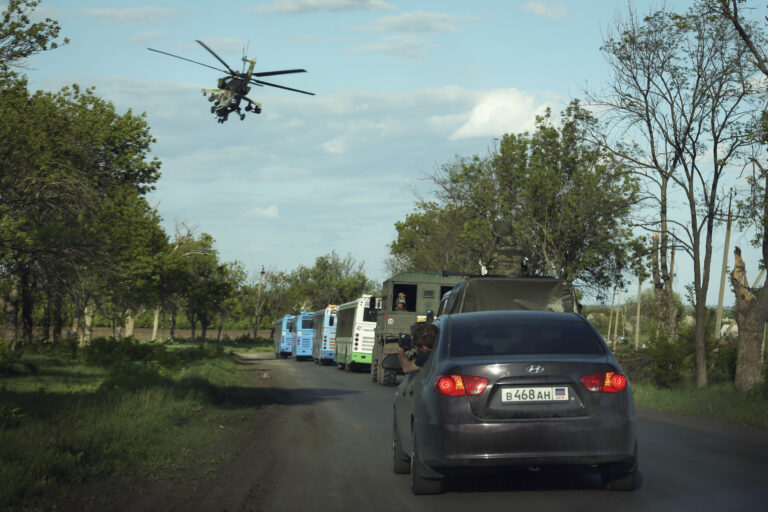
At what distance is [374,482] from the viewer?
8727 mm

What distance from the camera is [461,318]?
27.5ft

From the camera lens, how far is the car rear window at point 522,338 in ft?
25.3

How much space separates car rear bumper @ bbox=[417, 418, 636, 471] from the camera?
718 cm

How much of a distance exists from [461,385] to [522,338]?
859 mm

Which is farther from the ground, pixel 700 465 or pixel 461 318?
pixel 461 318

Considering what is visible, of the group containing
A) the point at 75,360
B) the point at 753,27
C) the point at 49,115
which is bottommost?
the point at 75,360

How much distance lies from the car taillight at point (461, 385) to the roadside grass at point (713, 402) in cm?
974

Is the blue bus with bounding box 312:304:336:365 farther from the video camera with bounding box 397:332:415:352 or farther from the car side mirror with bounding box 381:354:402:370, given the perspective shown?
the car side mirror with bounding box 381:354:402:370

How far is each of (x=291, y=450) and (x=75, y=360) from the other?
1004 inches

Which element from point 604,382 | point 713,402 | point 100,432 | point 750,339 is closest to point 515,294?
point 713,402

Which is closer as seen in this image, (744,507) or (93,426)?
(744,507)

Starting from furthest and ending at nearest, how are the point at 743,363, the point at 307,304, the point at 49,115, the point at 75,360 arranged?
1. the point at 307,304
2. the point at 75,360
3. the point at 49,115
4. the point at 743,363

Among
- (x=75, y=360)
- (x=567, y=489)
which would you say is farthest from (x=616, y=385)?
(x=75, y=360)

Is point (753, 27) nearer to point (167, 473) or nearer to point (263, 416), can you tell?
point (263, 416)
